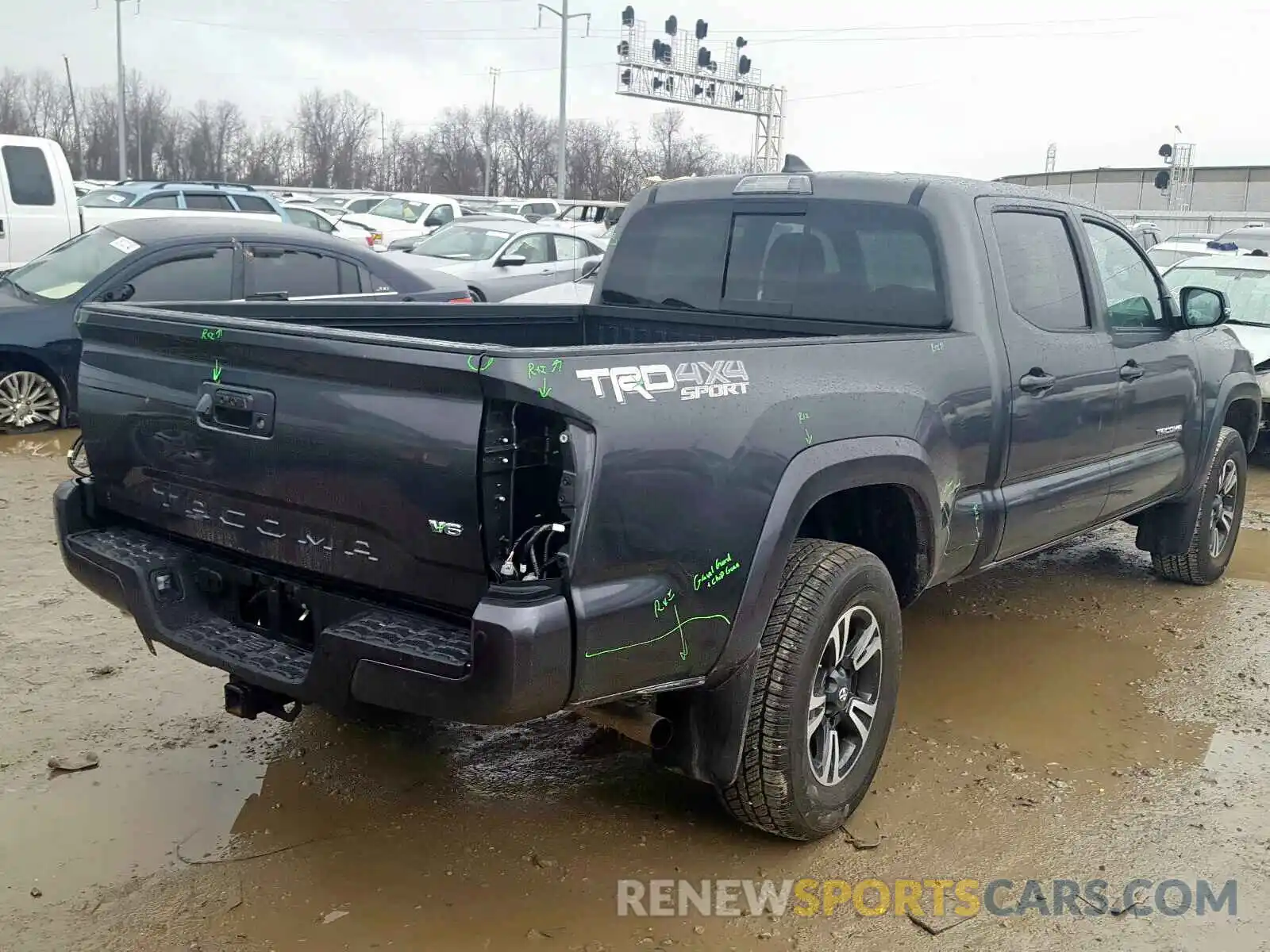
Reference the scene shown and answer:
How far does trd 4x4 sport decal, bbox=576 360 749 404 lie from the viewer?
110 inches

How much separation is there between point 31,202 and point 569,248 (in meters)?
6.68

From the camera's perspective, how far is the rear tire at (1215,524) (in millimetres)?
6188

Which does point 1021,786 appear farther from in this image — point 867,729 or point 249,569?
point 249,569

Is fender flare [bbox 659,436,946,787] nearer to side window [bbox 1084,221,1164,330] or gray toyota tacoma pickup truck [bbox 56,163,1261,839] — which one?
gray toyota tacoma pickup truck [bbox 56,163,1261,839]

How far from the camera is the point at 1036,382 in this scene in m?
4.40

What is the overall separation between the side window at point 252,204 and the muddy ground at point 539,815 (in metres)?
12.9

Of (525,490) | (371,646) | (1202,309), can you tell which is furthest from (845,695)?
(1202,309)

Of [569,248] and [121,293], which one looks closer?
[121,293]

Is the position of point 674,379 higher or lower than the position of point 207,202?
lower

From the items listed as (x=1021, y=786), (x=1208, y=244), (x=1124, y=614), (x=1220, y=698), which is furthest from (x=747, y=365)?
(x=1208, y=244)

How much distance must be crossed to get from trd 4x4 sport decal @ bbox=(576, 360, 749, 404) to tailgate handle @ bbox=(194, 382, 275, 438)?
0.91 m

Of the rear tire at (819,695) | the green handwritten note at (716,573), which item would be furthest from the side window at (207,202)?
the green handwritten note at (716,573)

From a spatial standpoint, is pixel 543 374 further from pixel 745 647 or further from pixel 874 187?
pixel 874 187

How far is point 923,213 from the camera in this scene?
14.1ft
